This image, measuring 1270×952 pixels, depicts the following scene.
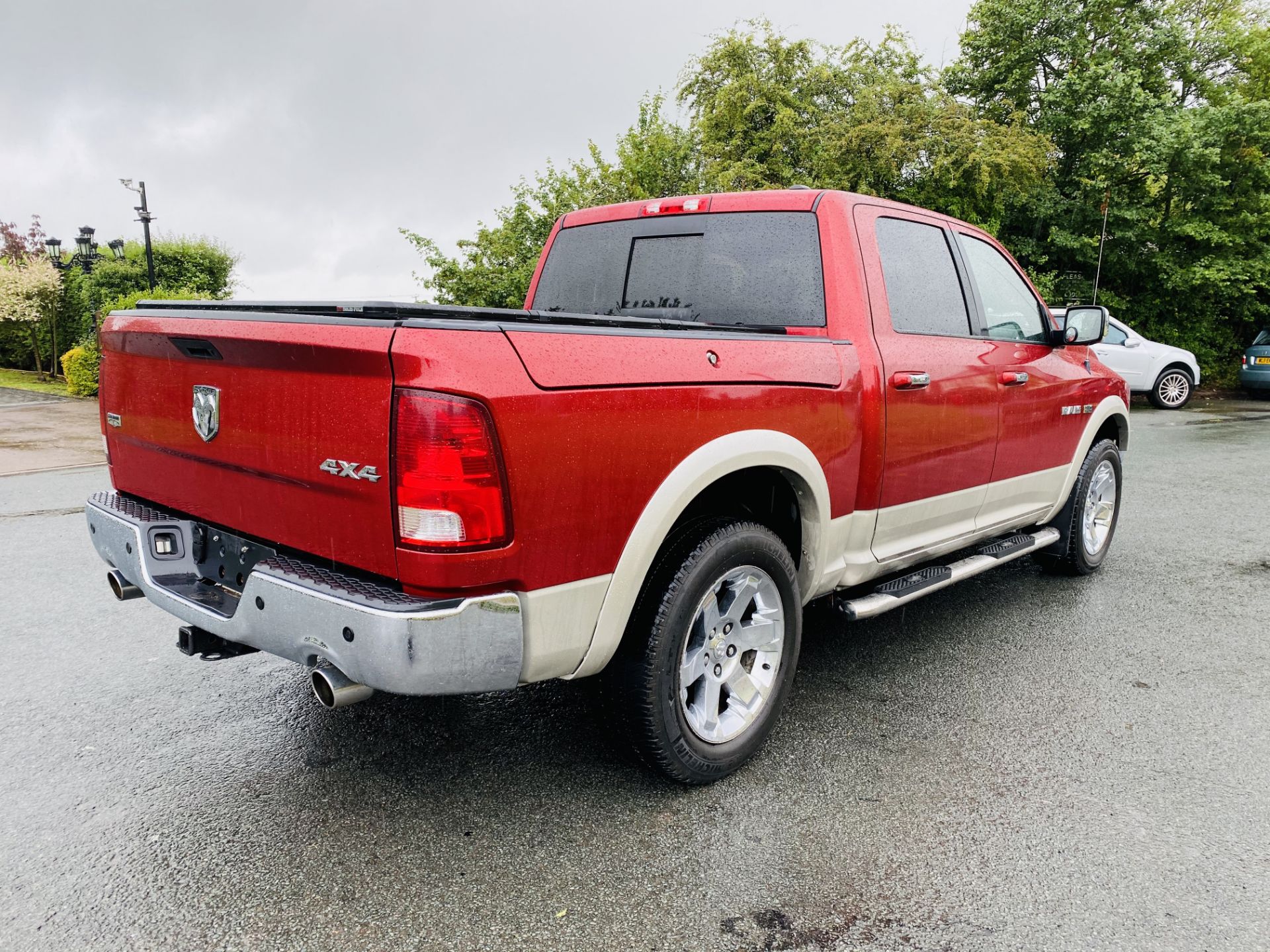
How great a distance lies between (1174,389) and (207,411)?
17556 mm

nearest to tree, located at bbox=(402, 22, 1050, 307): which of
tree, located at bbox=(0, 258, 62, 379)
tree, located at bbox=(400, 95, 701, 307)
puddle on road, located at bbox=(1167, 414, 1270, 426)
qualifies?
tree, located at bbox=(400, 95, 701, 307)

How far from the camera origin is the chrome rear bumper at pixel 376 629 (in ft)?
7.16

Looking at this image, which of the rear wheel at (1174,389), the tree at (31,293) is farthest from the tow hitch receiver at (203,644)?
the tree at (31,293)

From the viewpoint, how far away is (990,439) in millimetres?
4082

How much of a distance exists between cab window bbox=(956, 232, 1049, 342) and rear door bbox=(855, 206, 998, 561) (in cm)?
→ 18

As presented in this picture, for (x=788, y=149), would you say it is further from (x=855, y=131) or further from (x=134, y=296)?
(x=134, y=296)

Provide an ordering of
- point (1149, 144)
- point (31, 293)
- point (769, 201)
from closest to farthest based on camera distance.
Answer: point (769, 201), point (1149, 144), point (31, 293)

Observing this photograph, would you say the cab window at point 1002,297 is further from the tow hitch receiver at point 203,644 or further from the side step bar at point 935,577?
the tow hitch receiver at point 203,644

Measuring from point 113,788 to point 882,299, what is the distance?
316 cm

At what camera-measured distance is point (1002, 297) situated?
174 inches

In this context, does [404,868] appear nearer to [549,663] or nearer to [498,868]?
[498,868]

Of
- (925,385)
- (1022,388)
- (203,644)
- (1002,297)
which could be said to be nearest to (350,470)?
(203,644)

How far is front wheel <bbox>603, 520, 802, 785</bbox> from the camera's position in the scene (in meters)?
2.69

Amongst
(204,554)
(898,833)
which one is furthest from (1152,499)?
(204,554)
